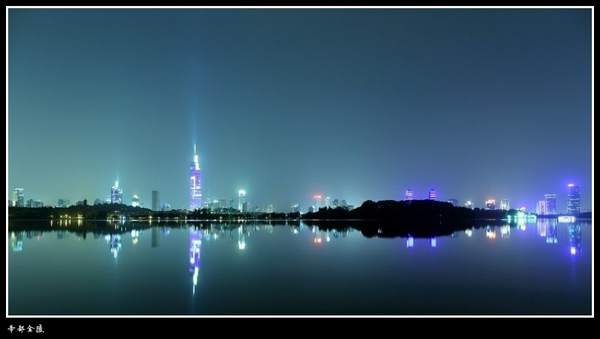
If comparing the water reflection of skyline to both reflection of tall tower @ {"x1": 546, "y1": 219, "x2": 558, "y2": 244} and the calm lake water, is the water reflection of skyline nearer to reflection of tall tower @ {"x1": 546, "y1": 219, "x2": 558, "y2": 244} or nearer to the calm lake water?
reflection of tall tower @ {"x1": 546, "y1": 219, "x2": 558, "y2": 244}

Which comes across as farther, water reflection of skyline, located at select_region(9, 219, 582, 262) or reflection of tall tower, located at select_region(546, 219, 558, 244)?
reflection of tall tower, located at select_region(546, 219, 558, 244)

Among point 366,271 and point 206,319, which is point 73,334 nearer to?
point 206,319

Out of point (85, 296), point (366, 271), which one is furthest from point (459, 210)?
point (85, 296)

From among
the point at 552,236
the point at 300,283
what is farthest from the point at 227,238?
the point at 552,236

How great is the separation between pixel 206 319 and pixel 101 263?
10466 mm

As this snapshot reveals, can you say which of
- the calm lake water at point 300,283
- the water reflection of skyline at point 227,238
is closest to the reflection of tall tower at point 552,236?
the water reflection of skyline at point 227,238

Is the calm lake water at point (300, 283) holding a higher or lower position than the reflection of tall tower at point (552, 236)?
higher

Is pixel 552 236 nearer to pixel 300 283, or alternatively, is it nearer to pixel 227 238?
pixel 227 238

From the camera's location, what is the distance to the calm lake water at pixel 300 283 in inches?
415

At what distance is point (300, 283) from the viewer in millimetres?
13328

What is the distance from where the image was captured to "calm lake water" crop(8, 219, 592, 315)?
1054 centimetres

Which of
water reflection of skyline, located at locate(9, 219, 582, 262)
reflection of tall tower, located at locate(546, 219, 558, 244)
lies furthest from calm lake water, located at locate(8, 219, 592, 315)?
reflection of tall tower, located at locate(546, 219, 558, 244)

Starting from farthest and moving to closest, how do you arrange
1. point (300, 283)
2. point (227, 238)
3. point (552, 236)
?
point (552, 236) < point (227, 238) < point (300, 283)

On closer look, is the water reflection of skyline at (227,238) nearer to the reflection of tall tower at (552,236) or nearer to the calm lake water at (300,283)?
the reflection of tall tower at (552,236)
